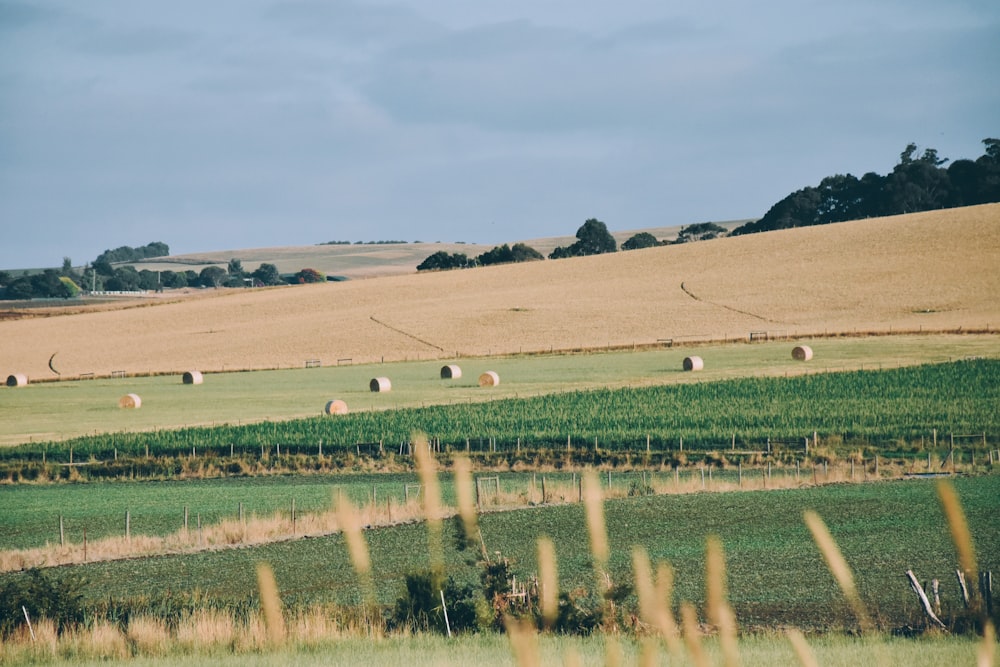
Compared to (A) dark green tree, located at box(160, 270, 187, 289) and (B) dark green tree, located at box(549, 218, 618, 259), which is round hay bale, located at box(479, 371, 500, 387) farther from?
(A) dark green tree, located at box(160, 270, 187, 289)

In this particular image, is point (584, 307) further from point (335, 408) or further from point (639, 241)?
point (639, 241)

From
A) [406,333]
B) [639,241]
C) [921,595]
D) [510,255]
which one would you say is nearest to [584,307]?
[406,333]

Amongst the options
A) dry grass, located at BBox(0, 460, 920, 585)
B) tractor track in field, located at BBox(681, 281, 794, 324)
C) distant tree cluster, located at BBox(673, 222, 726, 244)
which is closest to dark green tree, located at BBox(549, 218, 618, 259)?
distant tree cluster, located at BBox(673, 222, 726, 244)

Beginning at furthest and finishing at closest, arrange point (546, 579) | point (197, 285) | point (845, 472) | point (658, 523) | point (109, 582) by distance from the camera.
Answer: point (197, 285) → point (845, 472) → point (658, 523) → point (109, 582) → point (546, 579)

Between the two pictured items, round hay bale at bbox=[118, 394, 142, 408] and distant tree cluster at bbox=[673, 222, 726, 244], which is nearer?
round hay bale at bbox=[118, 394, 142, 408]

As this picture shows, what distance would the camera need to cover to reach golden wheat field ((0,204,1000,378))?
2867 inches

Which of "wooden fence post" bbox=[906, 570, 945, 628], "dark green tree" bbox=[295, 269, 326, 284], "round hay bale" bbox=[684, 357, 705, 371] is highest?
"dark green tree" bbox=[295, 269, 326, 284]

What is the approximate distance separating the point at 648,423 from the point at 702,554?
21317mm

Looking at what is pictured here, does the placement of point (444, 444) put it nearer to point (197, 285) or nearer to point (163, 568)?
point (163, 568)

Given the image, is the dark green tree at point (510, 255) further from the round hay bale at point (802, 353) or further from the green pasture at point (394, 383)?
the round hay bale at point (802, 353)

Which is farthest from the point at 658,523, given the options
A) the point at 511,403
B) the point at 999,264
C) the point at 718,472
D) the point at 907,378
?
the point at 999,264

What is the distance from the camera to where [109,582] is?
22.7 m

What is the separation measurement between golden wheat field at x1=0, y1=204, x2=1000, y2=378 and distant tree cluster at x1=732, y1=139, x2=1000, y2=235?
22532mm

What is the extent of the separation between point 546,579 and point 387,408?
47314 mm
